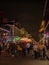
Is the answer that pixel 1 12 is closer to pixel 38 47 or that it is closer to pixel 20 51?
pixel 38 47

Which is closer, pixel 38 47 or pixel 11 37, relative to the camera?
pixel 38 47

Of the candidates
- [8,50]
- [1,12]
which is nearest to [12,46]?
[8,50]

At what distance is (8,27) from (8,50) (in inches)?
600

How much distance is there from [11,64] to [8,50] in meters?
13.2

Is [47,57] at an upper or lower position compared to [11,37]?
lower

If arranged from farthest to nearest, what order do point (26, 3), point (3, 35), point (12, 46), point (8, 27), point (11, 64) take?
point (8, 27) → point (3, 35) → point (12, 46) → point (26, 3) → point (11, 64)

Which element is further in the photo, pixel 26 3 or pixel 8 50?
pixel 8 50

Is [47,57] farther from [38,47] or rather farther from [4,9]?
[4,9]

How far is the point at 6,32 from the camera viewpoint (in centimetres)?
4406

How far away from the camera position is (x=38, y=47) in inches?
1007

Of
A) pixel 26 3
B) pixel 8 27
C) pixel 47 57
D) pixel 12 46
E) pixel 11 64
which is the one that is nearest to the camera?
pixel 11 64

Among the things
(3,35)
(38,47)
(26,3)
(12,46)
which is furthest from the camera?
(3,35)

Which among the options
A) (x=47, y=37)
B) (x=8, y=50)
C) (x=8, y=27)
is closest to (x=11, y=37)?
(x=8, y=27)

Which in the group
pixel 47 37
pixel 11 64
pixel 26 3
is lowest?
pixel 11 64
